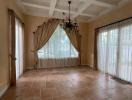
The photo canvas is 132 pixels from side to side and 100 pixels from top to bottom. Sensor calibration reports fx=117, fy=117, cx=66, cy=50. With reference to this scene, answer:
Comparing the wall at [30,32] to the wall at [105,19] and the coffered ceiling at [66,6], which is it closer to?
the coffered ceiling at [66,6]

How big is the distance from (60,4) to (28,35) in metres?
2.52

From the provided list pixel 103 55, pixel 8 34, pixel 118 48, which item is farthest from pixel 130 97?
pixel 8 34

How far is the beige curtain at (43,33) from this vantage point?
6430 millimetres

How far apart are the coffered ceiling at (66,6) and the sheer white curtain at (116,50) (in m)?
0.84

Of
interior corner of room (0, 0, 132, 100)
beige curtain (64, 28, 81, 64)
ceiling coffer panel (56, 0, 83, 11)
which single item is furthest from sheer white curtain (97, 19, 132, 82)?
ceiling coffer panel (56, 0, 83, 11)

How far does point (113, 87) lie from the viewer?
3.77m

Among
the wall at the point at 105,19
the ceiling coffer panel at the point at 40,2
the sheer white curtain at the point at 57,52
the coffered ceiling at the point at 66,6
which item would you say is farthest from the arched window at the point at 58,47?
the ceiling coffer panel at the point at 40,2

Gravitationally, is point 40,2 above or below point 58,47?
above

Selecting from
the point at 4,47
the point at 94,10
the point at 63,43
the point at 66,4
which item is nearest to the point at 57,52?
the point at 63,43

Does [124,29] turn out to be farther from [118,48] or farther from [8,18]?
[8,18]

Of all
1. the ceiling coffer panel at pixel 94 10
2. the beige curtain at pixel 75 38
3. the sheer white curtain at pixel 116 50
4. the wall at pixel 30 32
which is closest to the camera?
the sheer white curtain at pixel 116 50

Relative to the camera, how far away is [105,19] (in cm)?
565

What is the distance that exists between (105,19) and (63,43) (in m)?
2.66

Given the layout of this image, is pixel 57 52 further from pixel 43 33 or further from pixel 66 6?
pixel 66 6
